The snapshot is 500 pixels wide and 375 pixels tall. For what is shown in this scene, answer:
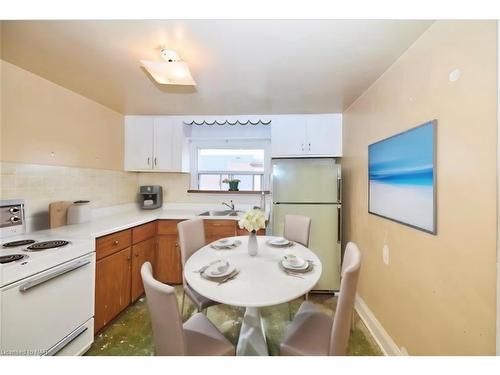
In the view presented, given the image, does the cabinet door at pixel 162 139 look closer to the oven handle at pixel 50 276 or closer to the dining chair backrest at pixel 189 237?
the dining chair backrest at pixel 189 237

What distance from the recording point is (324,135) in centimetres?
273

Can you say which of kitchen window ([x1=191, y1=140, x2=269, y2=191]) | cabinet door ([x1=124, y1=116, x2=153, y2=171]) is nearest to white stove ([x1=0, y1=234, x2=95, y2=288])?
cabinet door ([x1=124, y1=116, x2=153, y2=171])

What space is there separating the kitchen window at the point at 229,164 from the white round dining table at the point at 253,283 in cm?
161

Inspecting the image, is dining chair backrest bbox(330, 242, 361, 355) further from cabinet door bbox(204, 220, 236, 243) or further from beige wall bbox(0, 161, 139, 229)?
beige wall bbox(0, 161, 139, 229)

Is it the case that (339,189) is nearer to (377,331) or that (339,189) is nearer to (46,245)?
(377,331)

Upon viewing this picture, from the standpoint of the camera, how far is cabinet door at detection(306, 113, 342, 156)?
2.70 meters

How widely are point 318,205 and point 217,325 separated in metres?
1.59

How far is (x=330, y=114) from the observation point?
272cm

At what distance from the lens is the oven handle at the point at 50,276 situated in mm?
1166

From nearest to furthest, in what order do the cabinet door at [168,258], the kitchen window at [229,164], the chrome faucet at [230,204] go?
the cabinet door at [168,258]
the chrome faucet at [230,204]
the kitchen window at [229,164]

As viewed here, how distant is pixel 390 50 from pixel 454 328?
5.43ft

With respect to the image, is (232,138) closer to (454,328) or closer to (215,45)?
(215,45)

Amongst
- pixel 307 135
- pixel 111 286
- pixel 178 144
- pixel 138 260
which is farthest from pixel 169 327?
pixel 307 135

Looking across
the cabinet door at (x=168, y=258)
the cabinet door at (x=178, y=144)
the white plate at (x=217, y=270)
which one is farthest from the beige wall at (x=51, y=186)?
the white plate at (x=217, y=270)
